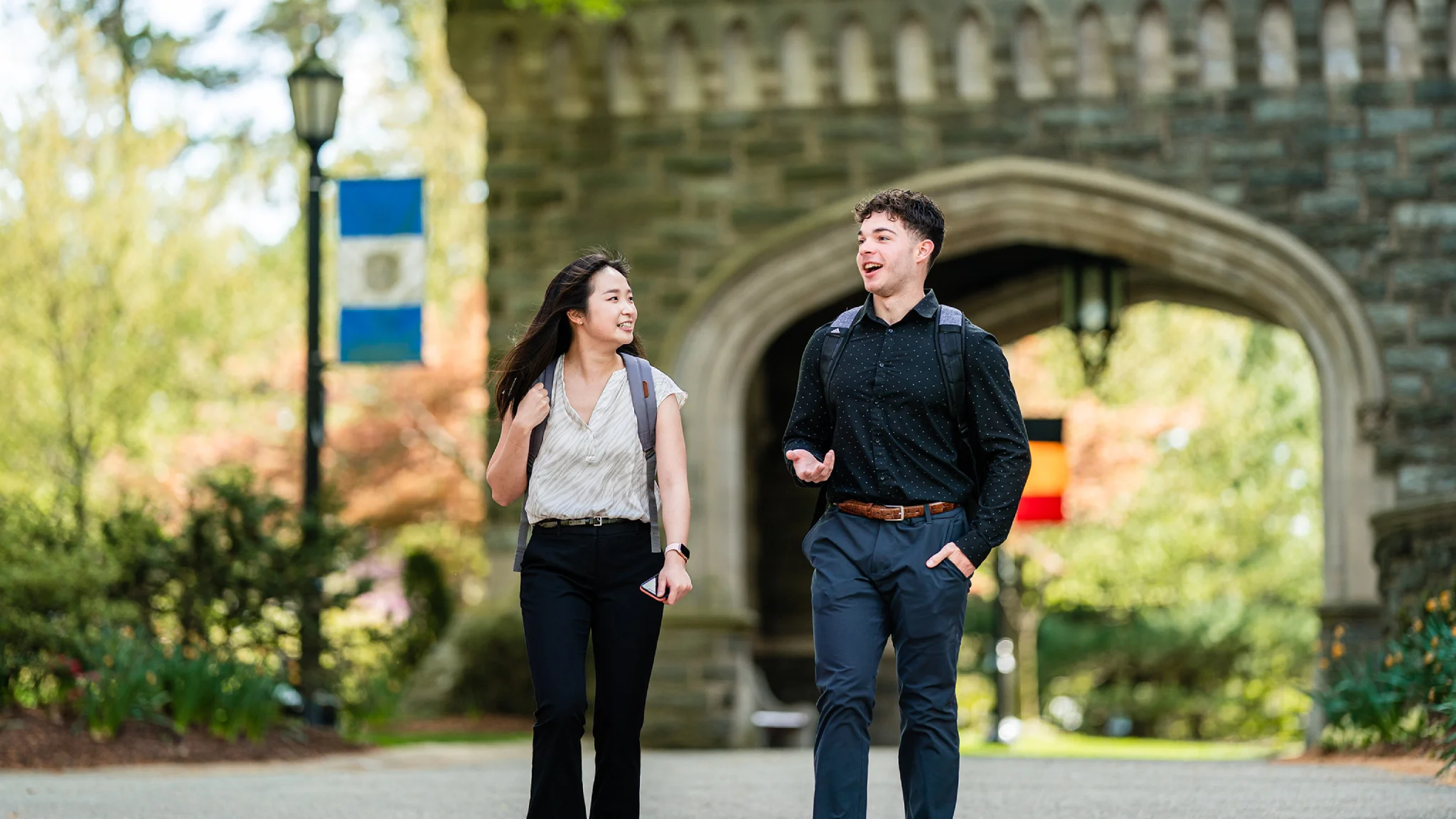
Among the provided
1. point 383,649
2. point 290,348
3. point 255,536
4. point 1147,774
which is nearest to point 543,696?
point 1147,774

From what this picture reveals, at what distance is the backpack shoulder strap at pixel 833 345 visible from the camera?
15.6 feet

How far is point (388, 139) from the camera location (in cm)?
2855

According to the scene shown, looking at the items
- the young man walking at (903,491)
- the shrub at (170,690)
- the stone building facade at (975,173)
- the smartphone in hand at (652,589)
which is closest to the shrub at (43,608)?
the shrub at (170,690)

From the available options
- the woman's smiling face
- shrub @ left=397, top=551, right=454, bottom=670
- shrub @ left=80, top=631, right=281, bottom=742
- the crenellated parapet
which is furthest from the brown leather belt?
shrub @ left=397, top=551, right=454, bottom=670

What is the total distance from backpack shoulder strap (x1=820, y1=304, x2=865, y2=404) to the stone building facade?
279 inches

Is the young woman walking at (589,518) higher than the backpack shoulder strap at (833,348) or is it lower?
lower

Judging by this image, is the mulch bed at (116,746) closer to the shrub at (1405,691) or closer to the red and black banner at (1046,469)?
the shrub at (1405,691)

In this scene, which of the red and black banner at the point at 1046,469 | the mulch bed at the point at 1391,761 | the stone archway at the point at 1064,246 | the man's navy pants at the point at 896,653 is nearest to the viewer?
the man's navy pants at the point at 896,653

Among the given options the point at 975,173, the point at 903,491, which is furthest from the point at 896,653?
the point at 975,173

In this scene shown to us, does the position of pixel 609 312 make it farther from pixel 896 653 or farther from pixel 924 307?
pixel 896 653

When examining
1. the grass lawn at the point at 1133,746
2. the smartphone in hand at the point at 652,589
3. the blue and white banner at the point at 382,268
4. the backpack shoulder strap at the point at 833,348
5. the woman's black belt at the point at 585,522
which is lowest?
the grass lawn at the point at 1133,746

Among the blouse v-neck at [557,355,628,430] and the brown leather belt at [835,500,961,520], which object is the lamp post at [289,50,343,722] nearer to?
the blouse v-neck at [557,355,628,430]

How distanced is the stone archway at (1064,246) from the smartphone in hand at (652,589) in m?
7.39

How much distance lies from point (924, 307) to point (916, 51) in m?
7.61
